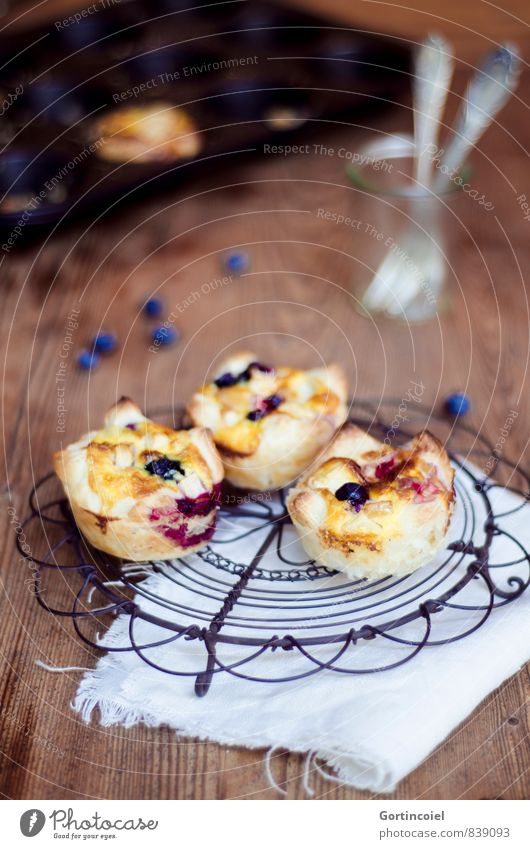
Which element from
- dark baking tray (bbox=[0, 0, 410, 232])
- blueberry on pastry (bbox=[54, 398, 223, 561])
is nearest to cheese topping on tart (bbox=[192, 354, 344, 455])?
blueberry on pastry (bbox=[54, 398, 223, 561])

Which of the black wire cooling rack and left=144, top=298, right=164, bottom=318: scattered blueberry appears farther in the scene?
left=144, top=298, right=164, bottom=318: scattered blueberry

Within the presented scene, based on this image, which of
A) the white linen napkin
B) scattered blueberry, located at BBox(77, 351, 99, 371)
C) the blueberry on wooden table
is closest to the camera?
the white linen napkin

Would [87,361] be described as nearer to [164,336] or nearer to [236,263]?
[164,336]

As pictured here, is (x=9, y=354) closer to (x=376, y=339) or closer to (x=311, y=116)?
(x=376, y=339)

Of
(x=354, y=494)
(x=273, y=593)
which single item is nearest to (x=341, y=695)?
(x=273, y=593)

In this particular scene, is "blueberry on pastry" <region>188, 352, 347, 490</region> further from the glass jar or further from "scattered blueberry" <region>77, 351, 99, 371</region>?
the glass jar

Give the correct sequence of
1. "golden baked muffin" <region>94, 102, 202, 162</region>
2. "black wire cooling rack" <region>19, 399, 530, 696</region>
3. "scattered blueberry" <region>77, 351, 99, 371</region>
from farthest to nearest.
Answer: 1. "golden baked muffin" <region>94, 102, 202, 162</region>
2. "scattered blueberry" <region>77, 351, 99, 371</region>
3. "black wire cooling rack" <region>19, 399, 530, 696</region>
